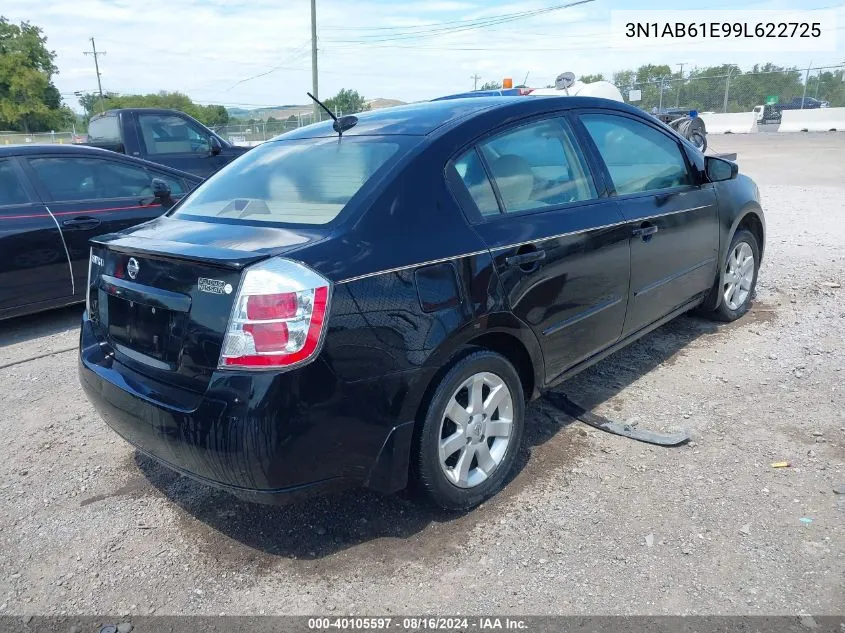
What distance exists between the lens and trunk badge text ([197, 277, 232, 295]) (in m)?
2.33

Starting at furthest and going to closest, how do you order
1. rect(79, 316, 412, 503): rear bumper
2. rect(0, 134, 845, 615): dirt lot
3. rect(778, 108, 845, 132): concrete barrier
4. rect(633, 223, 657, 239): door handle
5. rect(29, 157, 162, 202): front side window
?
rect(778, 108, 845, 132): concrete barrier, rect(29, 157, 162, 202): front side window, rect(633, 223, 657, 239): door handle, rect(0, 134, 845, 615): dirt lot, rect(79, 316, 412, 503): rear bumper

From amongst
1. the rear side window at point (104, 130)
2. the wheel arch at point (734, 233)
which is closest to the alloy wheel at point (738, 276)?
the wheel arch at point (734, 233)

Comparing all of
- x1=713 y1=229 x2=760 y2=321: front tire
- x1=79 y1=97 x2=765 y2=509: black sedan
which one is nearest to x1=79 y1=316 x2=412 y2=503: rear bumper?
x1=79 y1=97 x2=765 y2=509: black sedan

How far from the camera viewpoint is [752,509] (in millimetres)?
2867

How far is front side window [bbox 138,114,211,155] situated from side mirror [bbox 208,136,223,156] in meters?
0.05

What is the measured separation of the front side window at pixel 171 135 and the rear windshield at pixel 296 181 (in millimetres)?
7455

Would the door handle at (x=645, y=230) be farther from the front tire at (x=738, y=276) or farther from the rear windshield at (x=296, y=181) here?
the rear windshield at (x=296, y=181)

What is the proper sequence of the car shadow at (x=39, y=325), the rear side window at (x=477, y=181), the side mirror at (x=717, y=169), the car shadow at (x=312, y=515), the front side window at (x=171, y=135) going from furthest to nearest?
the front side window at (x=171, y=135), the car shadow at (x=39, y=325), the side mirror at (x=717, y=169), the rear side window at (x=477, y=181), the car shadow at (x=312, y=515)

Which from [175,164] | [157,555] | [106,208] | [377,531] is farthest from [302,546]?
[175,164]

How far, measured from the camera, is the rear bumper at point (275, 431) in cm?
227

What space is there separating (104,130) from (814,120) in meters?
32.7

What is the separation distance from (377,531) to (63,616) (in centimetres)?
120

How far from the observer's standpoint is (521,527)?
283 cm

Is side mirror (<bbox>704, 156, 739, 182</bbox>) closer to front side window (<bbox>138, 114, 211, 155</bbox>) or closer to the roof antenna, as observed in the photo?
the roof antenna
